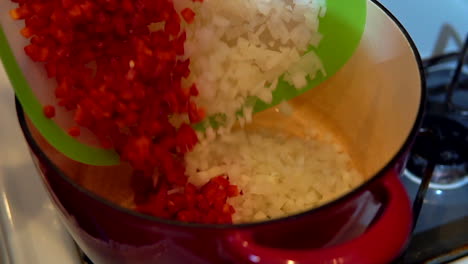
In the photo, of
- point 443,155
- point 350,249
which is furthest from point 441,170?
point 350,249

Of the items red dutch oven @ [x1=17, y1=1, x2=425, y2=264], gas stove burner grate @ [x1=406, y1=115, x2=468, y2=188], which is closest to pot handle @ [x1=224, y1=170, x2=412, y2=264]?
red dutch oven @ [x1=17, y1=1, x2=425, y2=264]

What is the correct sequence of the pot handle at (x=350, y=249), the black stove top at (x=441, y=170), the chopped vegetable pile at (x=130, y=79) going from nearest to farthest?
1. the pot handle at (x=350, y=249)
2. the chopped vegetable pile at (x=130, y=79)
3. the black stove top at (x=441, y=170)

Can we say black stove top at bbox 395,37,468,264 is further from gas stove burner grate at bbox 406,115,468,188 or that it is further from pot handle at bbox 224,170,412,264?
pot handle at bbox 224,170,412,264

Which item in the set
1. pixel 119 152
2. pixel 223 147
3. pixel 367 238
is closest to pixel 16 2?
pixel 119 152

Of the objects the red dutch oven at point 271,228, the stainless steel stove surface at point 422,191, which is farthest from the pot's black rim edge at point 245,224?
the stainless steel stove surface at point 422,191

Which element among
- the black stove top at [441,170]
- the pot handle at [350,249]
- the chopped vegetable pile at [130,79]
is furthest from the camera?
the black stove top at [441,170]

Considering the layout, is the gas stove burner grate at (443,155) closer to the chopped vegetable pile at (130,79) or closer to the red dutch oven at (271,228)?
the red dutch oven at (271,228)
